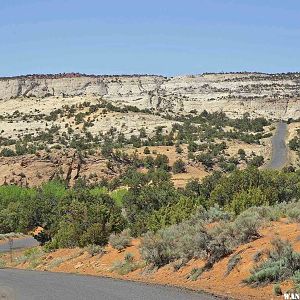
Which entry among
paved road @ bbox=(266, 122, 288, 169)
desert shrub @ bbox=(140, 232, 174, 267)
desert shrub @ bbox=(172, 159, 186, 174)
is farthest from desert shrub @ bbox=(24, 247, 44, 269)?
paved road @ bbox=(266, 122, 288, 169)

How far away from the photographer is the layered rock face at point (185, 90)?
146 metres

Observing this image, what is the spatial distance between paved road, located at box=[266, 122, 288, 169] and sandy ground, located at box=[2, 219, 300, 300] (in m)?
50.8

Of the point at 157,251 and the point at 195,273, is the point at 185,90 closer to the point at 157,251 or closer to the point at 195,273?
the point at 157,251

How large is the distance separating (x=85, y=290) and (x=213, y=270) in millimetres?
4153

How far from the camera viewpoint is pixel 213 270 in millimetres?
19000

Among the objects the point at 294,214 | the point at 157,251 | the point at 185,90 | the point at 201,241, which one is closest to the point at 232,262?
the point at 201,241

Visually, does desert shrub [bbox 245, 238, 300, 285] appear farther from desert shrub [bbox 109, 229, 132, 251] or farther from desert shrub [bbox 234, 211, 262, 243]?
desert shrub [bbox 109, 229, 132, 251]

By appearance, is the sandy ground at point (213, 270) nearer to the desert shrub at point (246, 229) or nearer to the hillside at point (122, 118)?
the desert shrub at point (246, 229)

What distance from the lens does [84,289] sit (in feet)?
59.3

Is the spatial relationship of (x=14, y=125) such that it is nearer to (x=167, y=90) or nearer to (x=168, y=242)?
(x=167, y=90)

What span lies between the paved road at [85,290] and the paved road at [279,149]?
56191 mm

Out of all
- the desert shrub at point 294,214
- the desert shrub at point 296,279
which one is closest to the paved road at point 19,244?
the desert shrub at point 294,214

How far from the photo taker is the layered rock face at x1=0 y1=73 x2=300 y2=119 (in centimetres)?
14575

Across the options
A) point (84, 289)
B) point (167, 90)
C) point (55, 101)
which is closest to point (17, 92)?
point (167, 90)
